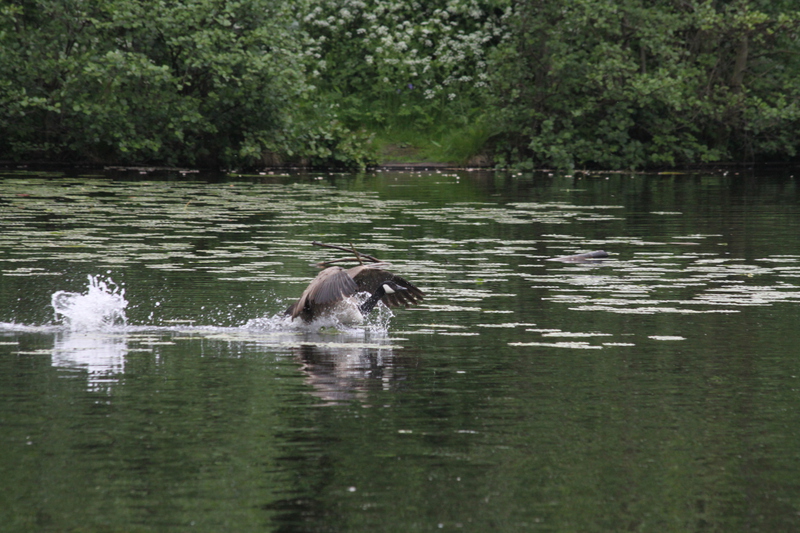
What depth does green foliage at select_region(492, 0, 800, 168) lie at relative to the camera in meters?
29.4

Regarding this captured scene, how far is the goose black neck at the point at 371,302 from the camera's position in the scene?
8.80 meters

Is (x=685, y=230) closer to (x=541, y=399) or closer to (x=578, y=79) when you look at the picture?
(x=541, y=399)

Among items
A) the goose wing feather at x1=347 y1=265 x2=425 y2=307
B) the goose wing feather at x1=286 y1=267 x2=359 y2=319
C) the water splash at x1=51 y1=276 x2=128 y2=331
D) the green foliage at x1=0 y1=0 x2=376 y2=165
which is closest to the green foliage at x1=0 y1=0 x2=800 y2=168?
the green foliage at x1=0 y1=0 x2=376 y2=165

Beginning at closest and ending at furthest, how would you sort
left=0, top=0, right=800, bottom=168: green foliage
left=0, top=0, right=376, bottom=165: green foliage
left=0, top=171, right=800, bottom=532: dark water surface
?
left=0, top=171, right=800, bottom=532: dark water surface, left=0, top=0, right=376, bottom=165: green foliage, left=0, top=0, right=800, bottom=168: green foliage

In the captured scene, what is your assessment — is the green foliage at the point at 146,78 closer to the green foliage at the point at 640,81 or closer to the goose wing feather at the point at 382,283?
the green foliage at the point at 640,81

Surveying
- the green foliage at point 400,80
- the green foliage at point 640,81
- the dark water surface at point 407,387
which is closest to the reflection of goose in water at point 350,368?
the dark water surface at point 407,387

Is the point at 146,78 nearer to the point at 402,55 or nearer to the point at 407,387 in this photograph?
the point at 402,55

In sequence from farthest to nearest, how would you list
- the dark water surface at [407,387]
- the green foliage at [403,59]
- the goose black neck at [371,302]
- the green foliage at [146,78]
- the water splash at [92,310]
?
1. the green foliage at [403,59]
2. the green foliage at [146,78]
3. the goose black neck at [371,302]
4. the water splash at [92,310]
5. the dark water surface at [407,387]

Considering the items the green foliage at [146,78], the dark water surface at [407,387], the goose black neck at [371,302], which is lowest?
the dark water surface at [407,387]

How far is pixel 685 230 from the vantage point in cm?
1571

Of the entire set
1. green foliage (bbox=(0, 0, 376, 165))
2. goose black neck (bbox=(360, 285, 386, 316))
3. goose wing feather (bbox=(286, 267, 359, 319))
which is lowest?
goose black neck (bbox=(360, 285, 386, 316))

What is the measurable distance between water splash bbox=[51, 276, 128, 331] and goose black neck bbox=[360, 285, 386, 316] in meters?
1.63

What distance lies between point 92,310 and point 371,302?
6.28 feet

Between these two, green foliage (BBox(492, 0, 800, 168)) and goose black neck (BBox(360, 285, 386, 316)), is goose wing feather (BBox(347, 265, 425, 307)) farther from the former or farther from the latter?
green foliage (BBox(492, 0, 800, 168))
